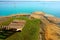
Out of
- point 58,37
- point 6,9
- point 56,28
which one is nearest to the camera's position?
point 58,37

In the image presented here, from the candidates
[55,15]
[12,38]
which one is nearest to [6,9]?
[55,15]

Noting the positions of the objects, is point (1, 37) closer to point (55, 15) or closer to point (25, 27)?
point (25, 27)

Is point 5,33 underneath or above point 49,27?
above

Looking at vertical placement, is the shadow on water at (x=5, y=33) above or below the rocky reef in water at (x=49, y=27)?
above

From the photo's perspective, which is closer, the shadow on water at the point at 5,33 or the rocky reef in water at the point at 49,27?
the shadow on water at the point at 5,33

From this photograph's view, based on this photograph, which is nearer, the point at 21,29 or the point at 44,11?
the point at 21,29

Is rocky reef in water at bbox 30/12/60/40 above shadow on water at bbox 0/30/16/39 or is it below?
below

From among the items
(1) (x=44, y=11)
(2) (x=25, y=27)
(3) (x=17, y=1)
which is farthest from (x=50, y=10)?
(2) (x=25, y=27)

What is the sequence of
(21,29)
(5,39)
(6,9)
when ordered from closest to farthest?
(5,39) < (21,29) < (6,9)

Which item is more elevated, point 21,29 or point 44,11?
point 21,29

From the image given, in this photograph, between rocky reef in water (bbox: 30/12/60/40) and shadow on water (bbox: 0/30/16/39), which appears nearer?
shadow on water (bbox: 0/30/16/39)

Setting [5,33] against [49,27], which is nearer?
[5,33]
